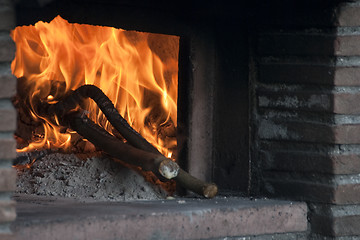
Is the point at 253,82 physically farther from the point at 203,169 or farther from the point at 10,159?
the point at 10,159

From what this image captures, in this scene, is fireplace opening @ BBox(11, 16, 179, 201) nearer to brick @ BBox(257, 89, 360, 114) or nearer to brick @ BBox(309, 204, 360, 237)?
brick @ BBox(257, 89, 360, 114)

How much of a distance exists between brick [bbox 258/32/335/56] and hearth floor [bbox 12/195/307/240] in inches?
22.9

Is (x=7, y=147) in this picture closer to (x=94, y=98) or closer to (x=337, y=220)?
(x=94, y=98)

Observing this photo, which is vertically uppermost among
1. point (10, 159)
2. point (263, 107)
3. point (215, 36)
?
point (215, 36)

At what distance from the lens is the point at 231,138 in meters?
3.00

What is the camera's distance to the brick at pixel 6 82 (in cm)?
205

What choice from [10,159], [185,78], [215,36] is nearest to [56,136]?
[185,78]

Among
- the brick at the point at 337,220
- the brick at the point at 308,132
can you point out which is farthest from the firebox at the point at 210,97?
the brick at the point at 337,220

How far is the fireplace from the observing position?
2633 mm

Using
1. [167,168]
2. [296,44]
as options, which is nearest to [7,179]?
[167,168]

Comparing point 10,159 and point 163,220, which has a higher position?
point 10,159

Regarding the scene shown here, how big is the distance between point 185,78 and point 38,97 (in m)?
0.63

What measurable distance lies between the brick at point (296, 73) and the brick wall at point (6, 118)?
45.8 inches

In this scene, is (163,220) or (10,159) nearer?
(10,159)
